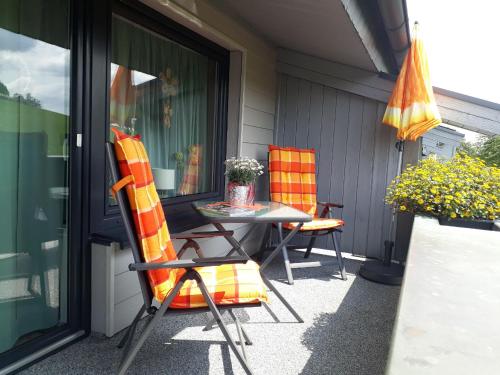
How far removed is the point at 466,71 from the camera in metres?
12.8

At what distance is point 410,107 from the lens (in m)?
3.61

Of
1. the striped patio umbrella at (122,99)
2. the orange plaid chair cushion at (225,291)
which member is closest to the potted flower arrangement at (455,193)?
the orange plaid chair cushion at (225,291)

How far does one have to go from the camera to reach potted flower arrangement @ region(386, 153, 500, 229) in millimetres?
2766

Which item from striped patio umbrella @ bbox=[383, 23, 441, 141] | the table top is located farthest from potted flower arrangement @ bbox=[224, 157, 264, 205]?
striped patio umbrella @ bbox=[383, 23, 441, 141]

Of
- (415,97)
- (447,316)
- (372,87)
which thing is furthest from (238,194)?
(372,87)

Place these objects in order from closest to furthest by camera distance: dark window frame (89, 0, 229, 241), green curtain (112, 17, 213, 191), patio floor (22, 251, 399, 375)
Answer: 1. patio floor (22, 251, 399, 375)
2. dark window frame (89, 0, 229, 241)
3. green curtain (112, 17, 213, 191)

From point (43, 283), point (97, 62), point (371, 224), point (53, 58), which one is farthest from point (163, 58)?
point (371, 224)

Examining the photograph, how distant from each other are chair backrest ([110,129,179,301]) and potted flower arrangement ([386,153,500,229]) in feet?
6.66

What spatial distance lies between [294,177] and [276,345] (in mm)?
2079

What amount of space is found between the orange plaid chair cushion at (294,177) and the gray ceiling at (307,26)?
104 centimetres

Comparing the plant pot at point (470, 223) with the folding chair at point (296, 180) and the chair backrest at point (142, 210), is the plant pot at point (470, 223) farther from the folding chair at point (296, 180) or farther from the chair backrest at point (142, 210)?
the chair backrest at point (142, 210)

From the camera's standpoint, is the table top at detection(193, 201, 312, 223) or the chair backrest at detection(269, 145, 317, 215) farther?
the chair backrest at detection(269, 145, 317, 215)

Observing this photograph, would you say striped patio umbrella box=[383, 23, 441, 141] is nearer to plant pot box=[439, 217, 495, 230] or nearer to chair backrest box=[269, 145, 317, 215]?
chair backrest box=[269, 145, 317, 215]

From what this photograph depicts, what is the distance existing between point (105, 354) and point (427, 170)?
2703 millimetres
